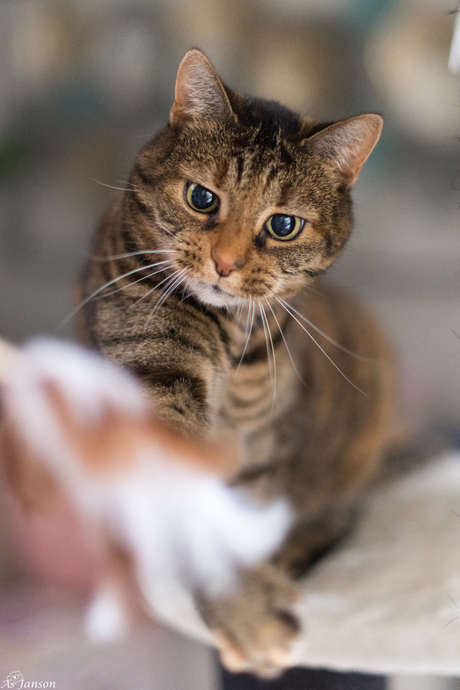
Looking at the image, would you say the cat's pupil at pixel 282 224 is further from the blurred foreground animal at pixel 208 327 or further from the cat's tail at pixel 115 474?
the cat's tail at pixel 115 474

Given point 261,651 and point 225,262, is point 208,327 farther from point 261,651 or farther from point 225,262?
point 261,651

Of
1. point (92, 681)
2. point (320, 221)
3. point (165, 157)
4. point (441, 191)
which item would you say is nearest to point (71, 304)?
point (165, 157)

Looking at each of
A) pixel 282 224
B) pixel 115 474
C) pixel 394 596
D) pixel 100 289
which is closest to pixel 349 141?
pixel 282 224

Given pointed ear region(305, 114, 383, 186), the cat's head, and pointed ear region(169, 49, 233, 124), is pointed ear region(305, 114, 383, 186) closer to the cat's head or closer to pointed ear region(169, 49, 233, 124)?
the cat's head

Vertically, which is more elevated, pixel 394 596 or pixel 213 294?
pixel 213 294

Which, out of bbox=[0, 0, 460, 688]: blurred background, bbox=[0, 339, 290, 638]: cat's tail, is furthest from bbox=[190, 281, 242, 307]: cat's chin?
bbox=[0, 0, 460, 688]: blurred background

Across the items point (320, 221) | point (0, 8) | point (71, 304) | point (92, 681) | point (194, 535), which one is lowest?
point (92, 681)

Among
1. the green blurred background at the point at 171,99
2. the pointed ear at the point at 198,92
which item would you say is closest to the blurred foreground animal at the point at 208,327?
the pointed ear at the point at 198,92

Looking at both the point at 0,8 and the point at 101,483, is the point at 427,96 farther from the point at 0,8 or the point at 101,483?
the point at 101,483
